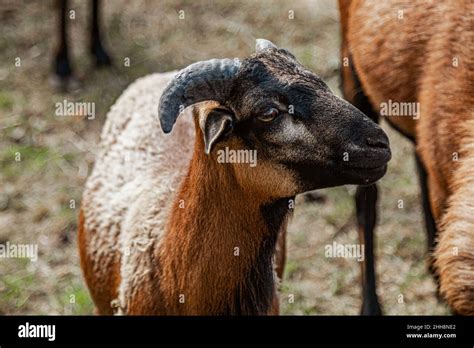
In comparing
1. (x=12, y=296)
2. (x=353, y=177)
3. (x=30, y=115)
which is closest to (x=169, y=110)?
(x=353, y=177)

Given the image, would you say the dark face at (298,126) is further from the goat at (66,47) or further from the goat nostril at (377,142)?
the goat at (66,47)

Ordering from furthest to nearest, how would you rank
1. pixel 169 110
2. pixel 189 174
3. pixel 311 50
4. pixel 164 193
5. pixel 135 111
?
pixel 311 50 → pixel 135 111 → pixel 164 193 → pixel 189 174 → pixel 169 110

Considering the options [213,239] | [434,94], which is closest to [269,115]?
[213,239]

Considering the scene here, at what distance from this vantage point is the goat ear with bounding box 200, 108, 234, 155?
3297 mm

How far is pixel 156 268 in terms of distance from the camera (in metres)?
3.84

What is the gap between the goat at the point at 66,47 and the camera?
6.91 m

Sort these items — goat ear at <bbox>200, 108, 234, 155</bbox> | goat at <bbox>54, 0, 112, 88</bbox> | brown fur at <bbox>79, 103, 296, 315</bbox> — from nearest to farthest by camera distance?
goat ear at <bbox>200, 108, 234, 155</bbox> < brown fur at <bbox>79, 103, 296, 315</bbox> < goat at <bbox>54, 0, 112, 88</bbox>

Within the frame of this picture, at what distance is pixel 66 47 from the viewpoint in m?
7.02

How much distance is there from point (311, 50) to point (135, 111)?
108 inches

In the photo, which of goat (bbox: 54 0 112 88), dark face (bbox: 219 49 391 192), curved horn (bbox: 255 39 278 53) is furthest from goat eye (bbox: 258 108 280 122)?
goat (bbox: 54 0 112 88)

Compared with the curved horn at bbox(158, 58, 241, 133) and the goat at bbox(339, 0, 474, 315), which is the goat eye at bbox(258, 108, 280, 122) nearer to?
the curved horn at bbox(158, 58, 241, 133)

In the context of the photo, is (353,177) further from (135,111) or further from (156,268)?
(135,111)

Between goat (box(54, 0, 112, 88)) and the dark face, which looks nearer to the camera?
the dark face

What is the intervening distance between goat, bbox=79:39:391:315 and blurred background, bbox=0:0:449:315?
43.0 inches
